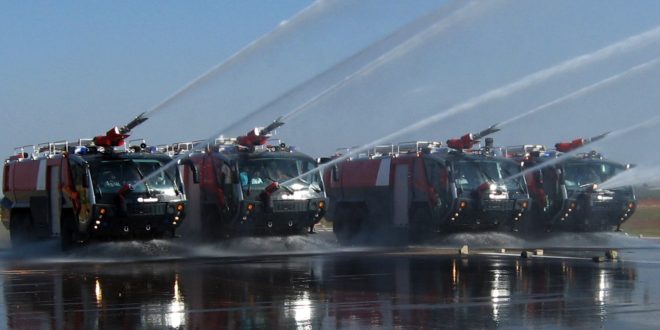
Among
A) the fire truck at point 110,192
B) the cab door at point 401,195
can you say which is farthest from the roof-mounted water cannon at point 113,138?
the cab door at point 401,195

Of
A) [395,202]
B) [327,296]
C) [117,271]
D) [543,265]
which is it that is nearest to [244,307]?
[327,296]

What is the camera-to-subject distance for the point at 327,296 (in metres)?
18.3

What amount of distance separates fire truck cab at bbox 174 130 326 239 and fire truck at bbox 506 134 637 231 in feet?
26.6

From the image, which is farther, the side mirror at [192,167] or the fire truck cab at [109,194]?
the side mirror at [192,167]

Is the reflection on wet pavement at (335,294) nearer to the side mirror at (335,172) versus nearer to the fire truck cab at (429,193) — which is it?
the fire truck cab at (429,193)

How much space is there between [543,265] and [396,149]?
38.0ft

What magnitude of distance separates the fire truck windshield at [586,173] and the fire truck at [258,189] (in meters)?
9.19

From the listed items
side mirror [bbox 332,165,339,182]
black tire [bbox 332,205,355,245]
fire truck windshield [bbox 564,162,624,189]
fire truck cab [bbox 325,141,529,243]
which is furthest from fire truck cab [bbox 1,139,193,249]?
fire truck windshield [bbox 564,162,624,189]

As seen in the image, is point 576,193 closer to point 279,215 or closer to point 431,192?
point 431,192

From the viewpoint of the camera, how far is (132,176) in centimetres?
2947

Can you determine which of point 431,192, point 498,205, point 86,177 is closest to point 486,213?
point 498,205

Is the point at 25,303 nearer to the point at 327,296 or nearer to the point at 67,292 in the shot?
the point at 67,292

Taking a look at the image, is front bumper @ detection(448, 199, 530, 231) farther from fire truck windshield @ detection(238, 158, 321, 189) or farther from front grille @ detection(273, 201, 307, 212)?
front grille @ detection(273, 201, 307, 212)

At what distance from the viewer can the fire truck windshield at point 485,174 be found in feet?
109
